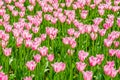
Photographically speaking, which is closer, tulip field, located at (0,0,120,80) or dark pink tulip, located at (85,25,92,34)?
tulip field, located at (0,0,120,80)

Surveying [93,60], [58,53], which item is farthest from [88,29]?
[93,60]

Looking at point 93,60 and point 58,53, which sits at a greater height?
point 93,60

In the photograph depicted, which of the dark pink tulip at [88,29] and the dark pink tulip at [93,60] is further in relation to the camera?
the dark pink tulip at [88,29]

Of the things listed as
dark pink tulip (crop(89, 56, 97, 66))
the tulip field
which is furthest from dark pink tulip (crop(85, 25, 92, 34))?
dark pink tulip (crop(89, 56, 97, 66))

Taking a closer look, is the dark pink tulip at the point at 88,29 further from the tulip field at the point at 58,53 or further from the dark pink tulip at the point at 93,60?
the dark pink tulip at the point at 93,60

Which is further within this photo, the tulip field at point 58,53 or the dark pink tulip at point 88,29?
the dark pink tulip at point 88,29

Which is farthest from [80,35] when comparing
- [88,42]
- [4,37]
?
[4,37]

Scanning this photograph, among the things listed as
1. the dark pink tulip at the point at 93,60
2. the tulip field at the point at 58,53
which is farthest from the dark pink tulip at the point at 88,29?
the dark pink tulip at the point at 93,60

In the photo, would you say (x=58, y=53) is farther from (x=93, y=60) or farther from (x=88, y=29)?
(x=93, y=60)

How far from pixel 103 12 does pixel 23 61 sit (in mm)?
2506

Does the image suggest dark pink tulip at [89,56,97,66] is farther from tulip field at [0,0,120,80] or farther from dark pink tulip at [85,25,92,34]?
dark pink tulip at [85,25,92,34]

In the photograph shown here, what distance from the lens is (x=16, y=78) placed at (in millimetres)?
5113

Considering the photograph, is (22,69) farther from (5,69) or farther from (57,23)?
(57,23)

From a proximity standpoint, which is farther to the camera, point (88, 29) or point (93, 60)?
point (88, 29)
